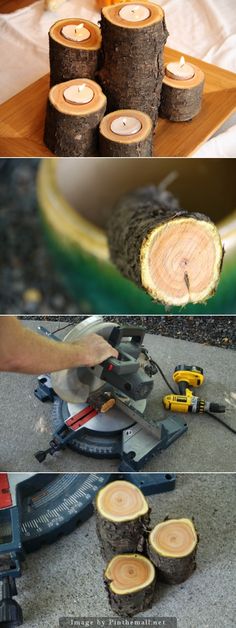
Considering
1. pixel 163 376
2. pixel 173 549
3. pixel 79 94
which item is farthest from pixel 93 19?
pixel 173 549

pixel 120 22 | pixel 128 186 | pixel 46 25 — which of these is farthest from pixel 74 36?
pixel 128 186

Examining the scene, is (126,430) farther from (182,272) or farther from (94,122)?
(94,122)

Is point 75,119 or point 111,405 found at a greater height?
point 75,119

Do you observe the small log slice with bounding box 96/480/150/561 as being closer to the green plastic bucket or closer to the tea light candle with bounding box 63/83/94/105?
the green plastic bucket

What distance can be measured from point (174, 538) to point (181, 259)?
503mm

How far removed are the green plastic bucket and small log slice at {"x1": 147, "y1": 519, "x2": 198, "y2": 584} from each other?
454 mm

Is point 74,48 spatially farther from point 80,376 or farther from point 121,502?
point 121,502

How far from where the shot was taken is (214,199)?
70 centimetres

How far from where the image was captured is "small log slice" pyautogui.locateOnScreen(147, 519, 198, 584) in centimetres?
102

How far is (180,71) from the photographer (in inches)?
48.9

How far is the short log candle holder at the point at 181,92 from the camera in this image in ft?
4.00

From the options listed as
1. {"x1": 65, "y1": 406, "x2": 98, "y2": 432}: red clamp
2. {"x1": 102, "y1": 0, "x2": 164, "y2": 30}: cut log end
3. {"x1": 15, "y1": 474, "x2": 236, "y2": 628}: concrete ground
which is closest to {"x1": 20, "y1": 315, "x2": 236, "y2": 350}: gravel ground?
{"x1": 65, "y1": 406, "x2": 98, "y2": 432}: red clamp

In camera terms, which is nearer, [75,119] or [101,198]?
[101,198]

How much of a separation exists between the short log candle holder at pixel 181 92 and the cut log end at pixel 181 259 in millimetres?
580
